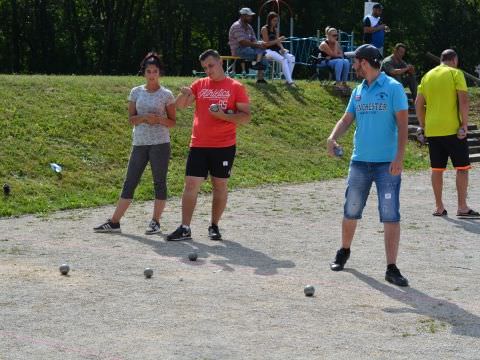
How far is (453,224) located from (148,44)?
33.4 m

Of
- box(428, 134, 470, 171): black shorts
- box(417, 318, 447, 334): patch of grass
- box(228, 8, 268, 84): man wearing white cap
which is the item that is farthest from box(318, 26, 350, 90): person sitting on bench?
box(417, 318, 447, 334): patch of grass

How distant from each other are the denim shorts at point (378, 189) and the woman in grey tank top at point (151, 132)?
2.68 m

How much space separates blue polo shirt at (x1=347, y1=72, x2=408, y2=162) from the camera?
8180mm

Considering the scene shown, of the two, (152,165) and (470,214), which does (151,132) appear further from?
(470,214)

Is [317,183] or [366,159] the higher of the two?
[366,159]

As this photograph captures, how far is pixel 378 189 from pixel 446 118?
3944mm

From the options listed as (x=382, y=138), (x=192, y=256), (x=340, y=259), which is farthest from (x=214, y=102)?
(x=382, y=138)

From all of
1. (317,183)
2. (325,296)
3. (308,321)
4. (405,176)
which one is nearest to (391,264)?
(325,296)

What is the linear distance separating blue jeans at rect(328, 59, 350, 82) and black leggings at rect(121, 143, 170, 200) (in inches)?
A: 453

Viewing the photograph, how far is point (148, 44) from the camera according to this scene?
43.8 m

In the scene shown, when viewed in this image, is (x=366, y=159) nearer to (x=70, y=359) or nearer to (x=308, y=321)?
(x=308, y=321)

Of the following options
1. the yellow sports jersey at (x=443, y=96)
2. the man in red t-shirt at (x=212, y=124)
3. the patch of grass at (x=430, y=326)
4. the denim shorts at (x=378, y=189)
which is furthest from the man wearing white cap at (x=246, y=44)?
the patch of grass at (x=430, y=326)

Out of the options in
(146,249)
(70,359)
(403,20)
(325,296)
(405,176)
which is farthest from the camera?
(403,20)

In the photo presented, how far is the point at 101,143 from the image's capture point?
1512 centimetres
